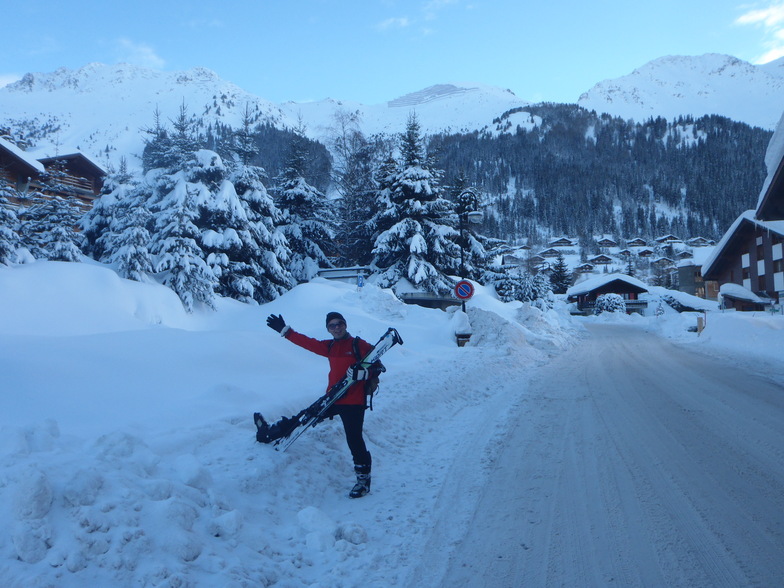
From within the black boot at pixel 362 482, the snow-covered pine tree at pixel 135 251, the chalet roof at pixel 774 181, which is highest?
the chalet roof at pixel 774 181

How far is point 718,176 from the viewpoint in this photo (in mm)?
169250

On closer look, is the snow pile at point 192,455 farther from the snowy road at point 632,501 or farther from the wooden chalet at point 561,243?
the wooden chalet at point 561,243

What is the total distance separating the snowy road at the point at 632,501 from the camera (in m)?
3.51

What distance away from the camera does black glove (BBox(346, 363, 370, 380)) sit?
502cm

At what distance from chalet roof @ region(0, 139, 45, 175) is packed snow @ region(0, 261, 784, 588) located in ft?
54.3

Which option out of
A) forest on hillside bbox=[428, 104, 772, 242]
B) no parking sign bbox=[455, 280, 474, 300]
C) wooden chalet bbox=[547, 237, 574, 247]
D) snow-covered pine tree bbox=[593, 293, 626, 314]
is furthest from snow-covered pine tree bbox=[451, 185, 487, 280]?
wooden chalet bbox=[547, 237, 574, 247]

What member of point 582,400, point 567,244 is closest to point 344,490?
point 582,400

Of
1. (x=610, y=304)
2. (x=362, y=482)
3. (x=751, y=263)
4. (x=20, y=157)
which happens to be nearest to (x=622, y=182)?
(x=610, y=304)

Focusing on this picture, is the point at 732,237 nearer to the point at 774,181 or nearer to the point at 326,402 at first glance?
the point at 774,181

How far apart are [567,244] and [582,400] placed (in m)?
144

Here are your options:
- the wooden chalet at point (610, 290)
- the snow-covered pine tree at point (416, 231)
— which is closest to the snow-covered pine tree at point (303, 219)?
the snow-covered pine tree at point (416, 231)

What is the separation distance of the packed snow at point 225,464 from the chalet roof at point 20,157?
652 inches

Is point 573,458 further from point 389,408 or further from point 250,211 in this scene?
point 250,211

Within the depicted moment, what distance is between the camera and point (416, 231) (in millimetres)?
26844
